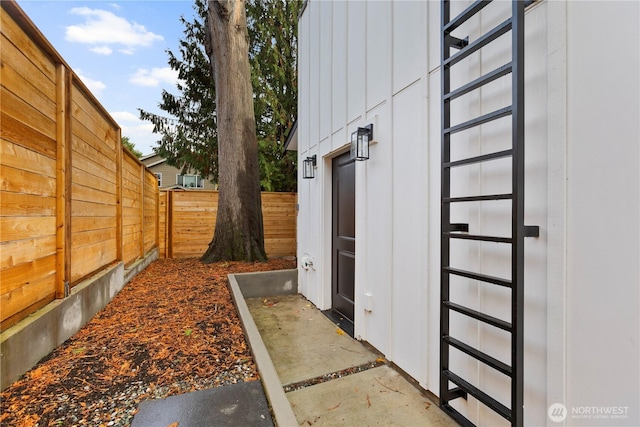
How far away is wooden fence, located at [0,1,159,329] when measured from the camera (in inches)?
67.8

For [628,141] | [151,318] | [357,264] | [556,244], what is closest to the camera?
[628,141]

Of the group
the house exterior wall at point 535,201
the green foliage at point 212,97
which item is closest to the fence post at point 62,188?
the house exterior wall at point 535,201

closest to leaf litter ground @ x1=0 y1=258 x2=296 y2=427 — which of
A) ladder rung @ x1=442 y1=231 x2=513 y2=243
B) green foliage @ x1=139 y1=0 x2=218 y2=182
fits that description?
ladder rung @ x1=442 y1=231 x2=513 y2=243

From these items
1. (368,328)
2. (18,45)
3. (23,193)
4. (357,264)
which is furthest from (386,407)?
(18,45)

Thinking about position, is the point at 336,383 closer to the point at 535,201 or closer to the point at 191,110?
the point at 535,201

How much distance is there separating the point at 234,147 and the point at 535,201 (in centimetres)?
592

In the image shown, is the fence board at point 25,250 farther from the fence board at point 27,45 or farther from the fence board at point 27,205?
the fence board at point 27,45

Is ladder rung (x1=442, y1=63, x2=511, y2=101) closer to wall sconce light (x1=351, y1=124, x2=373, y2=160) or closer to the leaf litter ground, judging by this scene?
wall sconce light (x1=351, y1=124, x2=373, y2=160)

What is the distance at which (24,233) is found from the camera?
6.05 feet

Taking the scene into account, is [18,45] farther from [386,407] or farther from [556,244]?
[386,407]

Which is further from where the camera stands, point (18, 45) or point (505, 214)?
point (18, 45)

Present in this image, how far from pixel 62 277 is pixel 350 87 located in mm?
3312

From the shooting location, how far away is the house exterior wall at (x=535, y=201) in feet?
3.82

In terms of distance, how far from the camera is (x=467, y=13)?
5.46 feet
